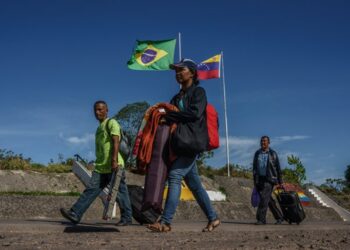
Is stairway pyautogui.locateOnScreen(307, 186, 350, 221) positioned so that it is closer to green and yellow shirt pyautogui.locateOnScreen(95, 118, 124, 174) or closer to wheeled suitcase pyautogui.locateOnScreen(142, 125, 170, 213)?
green and yellow shirt pyautogui.locateOnScreen(95, 118, 124, 174)

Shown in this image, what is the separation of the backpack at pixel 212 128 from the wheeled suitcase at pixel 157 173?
1.65 ft

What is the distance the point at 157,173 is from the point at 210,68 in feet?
65.0

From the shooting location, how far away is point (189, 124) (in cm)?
605

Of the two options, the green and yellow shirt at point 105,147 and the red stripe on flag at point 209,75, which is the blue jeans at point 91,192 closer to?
the green and yellow shirt at point 105,147

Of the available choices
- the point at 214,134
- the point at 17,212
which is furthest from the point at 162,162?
the point at 17,212

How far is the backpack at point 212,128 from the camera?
6.23m

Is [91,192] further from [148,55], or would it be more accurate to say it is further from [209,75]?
[209,75]

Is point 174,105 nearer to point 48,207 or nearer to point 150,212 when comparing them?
point 150,212

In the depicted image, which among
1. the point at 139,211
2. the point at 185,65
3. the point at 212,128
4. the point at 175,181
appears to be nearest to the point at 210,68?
the point at 139,211

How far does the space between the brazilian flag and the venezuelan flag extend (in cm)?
264

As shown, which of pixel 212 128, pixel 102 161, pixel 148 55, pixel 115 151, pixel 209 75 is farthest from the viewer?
pixel 209 75

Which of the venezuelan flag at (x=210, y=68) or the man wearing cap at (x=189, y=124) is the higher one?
the venezuelan flag at (x=210, y=68)

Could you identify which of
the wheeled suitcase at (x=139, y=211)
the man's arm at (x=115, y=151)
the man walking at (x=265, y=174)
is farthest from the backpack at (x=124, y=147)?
the man walking at (x=265, y=174)

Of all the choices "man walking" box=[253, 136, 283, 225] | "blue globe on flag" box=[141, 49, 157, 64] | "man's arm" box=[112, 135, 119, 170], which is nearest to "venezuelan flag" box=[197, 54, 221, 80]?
"blue globe on flag" box=[141, 49, 157, 64]
